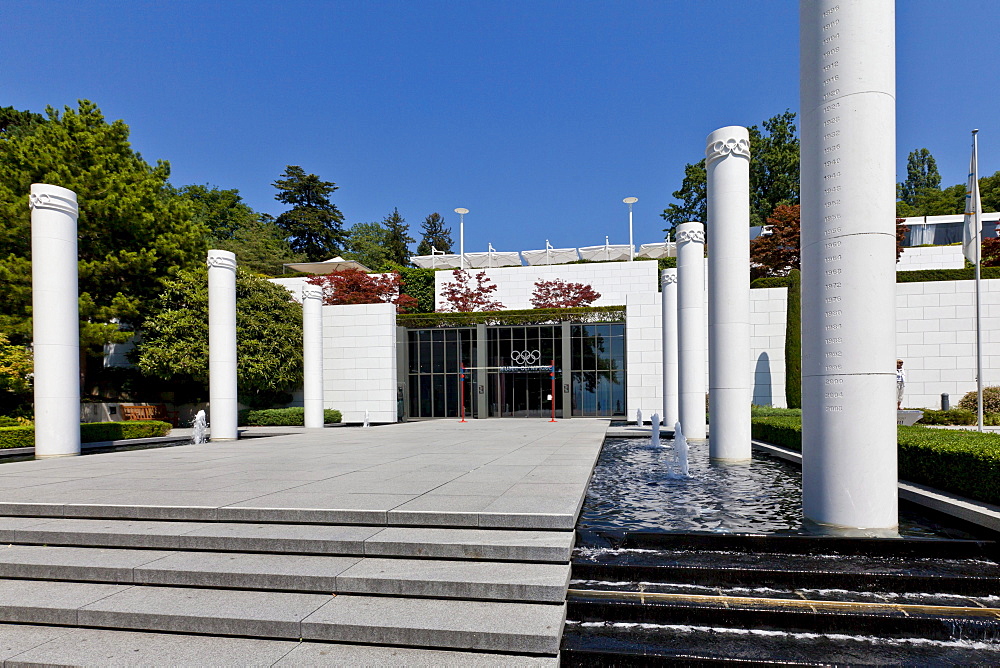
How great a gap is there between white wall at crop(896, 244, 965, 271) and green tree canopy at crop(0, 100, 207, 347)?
41.8 meters

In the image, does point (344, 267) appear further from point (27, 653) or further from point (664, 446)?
point (27, 653)

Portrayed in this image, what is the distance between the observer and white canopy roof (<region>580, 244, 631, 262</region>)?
169 feet

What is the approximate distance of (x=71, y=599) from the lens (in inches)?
217

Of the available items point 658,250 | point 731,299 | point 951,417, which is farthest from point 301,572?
point 658,250

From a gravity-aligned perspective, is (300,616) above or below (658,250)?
below

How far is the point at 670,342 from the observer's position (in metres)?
22.9

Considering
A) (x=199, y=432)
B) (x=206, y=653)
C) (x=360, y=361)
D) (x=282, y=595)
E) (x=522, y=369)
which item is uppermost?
(x=360, y=361)

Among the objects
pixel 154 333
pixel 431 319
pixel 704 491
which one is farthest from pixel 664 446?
pixel 154 333

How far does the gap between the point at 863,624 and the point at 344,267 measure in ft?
165

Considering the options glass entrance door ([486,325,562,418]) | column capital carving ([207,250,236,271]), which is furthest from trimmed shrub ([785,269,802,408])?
column capital carving ([207,250,236,271])

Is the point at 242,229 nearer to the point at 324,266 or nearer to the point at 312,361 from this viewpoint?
the point at 324,266

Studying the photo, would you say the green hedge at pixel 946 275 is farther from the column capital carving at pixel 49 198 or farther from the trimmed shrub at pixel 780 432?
the column capital carving at pixel 49 198

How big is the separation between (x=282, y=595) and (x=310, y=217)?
65561mm

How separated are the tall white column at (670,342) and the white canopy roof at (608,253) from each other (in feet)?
93.3
